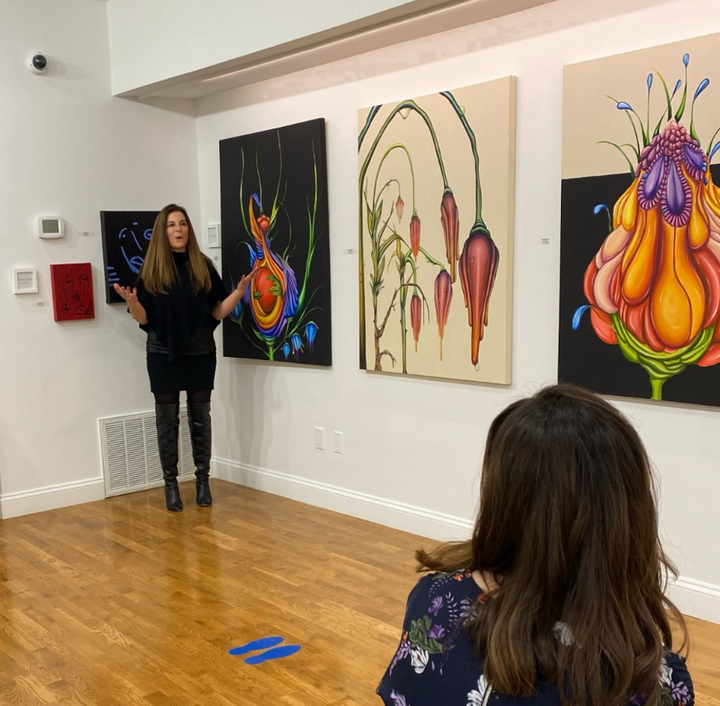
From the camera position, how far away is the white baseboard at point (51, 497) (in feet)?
16.1

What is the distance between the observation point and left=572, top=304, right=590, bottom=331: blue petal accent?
348 cm

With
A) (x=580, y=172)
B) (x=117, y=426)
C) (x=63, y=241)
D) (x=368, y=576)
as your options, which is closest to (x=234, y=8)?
(x=63, y=241)

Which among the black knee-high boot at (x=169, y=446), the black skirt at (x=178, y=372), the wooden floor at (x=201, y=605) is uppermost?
the black skirt at (x=178, y=372)

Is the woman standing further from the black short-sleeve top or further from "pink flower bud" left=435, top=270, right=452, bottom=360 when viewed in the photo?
"pink flower bud" left=435, top=270, right=452, bottom=360

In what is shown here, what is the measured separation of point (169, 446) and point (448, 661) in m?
4.06

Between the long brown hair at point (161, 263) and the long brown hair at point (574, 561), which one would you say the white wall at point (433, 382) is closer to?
the long brown hair at point (161, 263)

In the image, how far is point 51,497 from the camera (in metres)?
5.04

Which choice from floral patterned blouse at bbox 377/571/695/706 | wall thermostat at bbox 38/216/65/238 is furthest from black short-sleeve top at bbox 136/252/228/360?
floral patterned blouse at bbox 377/571/695/706

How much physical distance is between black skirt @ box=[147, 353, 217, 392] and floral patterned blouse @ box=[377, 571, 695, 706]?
3.89m

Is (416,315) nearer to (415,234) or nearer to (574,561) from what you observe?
(415,234)

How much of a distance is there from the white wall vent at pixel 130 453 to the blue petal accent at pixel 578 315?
3.09 m

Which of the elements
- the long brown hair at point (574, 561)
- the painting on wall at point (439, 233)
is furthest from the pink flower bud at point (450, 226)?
the long brown hair at point (574, 561)

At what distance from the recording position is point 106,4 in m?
5.12

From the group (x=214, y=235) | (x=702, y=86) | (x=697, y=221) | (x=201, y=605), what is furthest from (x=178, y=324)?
(x=702, y=86)
